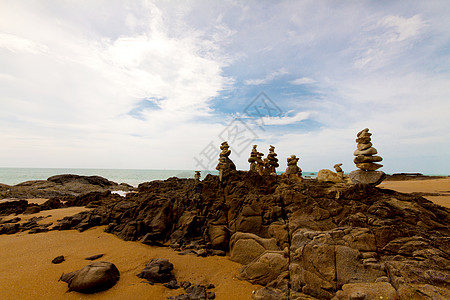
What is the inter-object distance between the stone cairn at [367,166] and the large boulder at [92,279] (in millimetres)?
9492

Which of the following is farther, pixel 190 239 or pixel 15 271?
pixel 190 239

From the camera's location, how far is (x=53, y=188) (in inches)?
1332

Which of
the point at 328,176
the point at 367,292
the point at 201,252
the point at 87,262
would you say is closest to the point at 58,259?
the point at 87,262

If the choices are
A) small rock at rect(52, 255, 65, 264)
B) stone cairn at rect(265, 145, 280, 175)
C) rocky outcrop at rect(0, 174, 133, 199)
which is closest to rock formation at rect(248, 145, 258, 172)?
stone cairn at rect(265, 145, 280, 175)

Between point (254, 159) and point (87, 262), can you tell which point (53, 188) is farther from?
point (254, 159)

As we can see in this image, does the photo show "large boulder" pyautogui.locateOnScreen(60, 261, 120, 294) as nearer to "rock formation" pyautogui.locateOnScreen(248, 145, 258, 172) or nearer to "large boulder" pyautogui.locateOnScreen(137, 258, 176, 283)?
"large boulder" pyautogui.locateOnScreen(137, 258, 176, 283)

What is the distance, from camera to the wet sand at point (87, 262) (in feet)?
18.8

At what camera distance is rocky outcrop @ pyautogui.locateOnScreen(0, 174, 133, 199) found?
92.4 ft

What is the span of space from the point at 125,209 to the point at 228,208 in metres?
6.75

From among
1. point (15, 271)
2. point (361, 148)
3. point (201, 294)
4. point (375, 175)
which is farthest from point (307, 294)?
point (15, 271)

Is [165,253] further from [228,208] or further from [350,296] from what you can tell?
[350,296]

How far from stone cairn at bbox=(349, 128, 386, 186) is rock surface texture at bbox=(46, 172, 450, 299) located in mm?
478

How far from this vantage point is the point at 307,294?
17.0ft

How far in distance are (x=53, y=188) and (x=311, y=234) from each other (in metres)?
43.2
